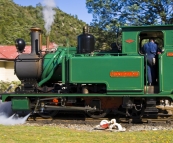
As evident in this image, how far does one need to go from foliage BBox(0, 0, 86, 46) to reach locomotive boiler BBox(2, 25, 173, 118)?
23.9 meters

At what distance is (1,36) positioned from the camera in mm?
37156

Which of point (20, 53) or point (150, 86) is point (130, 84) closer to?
point (150, 86)

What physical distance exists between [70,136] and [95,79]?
7.20 ft

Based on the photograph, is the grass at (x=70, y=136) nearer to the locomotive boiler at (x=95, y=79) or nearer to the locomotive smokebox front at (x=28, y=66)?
the locomotive boiler at (x=95, y=79)

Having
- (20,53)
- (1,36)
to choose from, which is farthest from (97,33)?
(1,36)

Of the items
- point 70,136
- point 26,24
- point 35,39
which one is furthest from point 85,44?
point 26,24

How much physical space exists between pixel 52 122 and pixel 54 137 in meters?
2.29

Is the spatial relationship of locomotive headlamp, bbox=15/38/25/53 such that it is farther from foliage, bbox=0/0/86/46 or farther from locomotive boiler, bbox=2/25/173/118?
foliage, bbox=0/0/86/46

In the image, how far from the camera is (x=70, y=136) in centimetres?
736

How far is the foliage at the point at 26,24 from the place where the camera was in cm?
3850

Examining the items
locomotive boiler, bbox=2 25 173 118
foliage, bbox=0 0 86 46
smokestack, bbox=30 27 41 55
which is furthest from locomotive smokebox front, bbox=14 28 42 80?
foliage, bbox=0 0 86 46

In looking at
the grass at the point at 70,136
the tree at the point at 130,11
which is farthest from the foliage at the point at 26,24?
the grass at the point at 70,136

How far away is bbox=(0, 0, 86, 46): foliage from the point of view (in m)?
38.5

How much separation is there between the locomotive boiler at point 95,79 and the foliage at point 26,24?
78.5 feet
